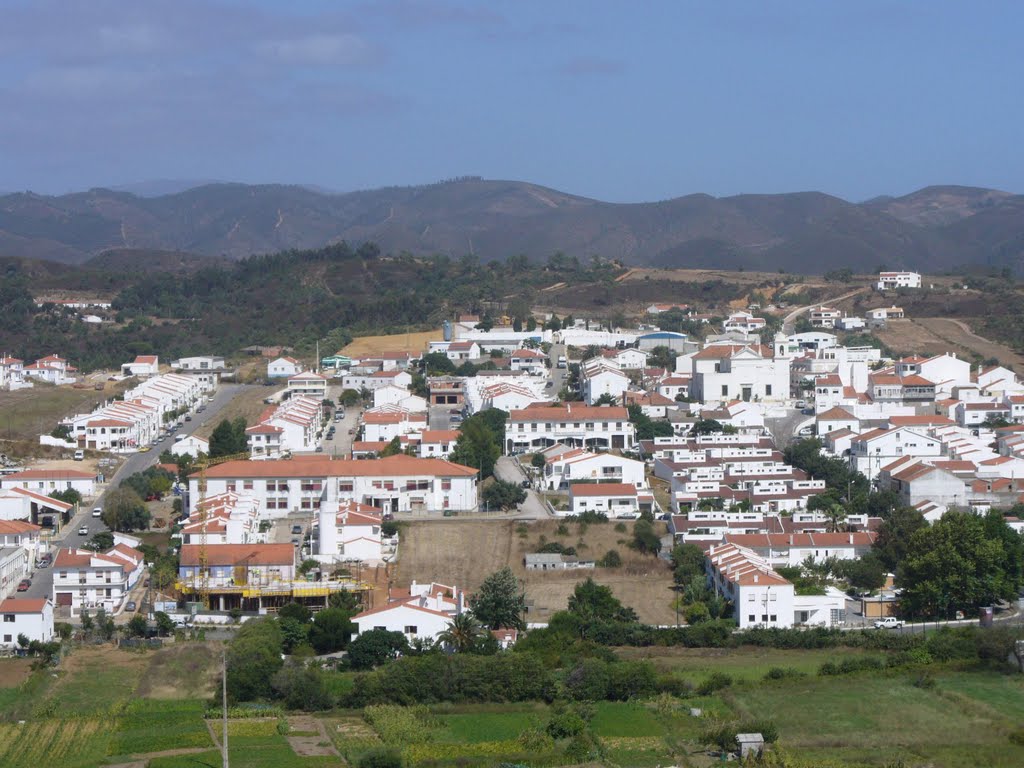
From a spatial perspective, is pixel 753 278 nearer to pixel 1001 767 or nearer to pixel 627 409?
pixel 627 409

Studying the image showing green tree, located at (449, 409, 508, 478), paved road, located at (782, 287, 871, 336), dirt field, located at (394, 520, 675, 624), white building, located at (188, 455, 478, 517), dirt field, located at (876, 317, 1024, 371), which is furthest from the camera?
paved road, located at (782, 287, 871, 336)

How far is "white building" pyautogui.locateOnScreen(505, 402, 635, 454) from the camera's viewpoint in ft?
105

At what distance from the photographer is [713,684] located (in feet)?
61.4

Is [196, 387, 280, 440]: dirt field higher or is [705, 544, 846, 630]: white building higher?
[196, 387, 280, 440]: dirt field

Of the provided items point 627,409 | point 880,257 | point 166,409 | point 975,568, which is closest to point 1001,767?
point 975,568

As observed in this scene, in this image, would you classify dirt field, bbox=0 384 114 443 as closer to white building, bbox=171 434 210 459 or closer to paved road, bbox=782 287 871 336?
white building, bbox=171 434 210 459

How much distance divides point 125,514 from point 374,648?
8.50m

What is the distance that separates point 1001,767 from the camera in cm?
1583

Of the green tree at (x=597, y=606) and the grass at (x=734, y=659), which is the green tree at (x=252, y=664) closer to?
the green tree at (x=597, y=606)

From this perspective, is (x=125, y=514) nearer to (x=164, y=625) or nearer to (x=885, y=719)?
(x=164, y=625)

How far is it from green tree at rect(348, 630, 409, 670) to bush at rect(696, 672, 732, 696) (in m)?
3.87

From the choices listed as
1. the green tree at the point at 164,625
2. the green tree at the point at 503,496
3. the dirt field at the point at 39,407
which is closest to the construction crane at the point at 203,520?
the green tree at the point at 164,625

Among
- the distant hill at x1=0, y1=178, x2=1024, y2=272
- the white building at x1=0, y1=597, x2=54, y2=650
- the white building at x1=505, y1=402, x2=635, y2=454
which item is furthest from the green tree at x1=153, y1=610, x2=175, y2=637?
the distant hill at x1=0, y1=178, x2=1024, y2=272

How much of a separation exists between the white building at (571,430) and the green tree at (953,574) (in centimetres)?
1001
